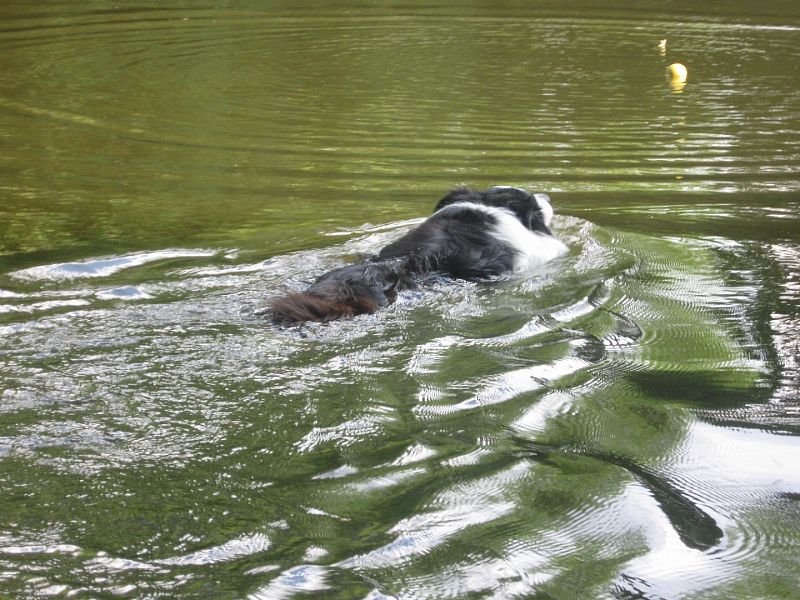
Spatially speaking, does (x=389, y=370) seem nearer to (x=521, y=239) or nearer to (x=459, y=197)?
(x=521, y=239)

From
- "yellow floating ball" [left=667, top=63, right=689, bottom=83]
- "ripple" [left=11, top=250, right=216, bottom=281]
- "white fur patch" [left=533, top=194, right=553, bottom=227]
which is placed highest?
"ripple" [left=11, top=250, right=216, bottom=281]

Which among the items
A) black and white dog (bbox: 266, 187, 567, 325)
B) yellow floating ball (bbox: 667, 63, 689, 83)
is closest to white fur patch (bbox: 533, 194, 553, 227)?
black and white dog (bbox: 266, 187, 567, 325)

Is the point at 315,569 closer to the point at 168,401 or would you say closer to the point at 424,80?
the point at 168,401

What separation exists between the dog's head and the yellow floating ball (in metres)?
7.67

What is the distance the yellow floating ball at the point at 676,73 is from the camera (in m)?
13.8

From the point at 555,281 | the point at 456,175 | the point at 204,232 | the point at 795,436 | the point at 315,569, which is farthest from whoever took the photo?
the point at 456,175

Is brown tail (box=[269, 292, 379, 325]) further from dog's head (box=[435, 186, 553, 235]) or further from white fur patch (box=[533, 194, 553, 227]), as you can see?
white fur patch (box=[533, 194, 553, 227])

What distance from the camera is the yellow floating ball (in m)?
13.8

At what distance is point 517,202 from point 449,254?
969mm

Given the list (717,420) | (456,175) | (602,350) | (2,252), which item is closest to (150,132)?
(456,175)

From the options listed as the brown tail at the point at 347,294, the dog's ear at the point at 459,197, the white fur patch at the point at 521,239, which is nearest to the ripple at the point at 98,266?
the brown tail at the point at 347,294

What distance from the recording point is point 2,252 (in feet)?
21.0

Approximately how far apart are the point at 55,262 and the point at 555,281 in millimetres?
2885

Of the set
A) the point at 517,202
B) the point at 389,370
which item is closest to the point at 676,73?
the point at 517,202
